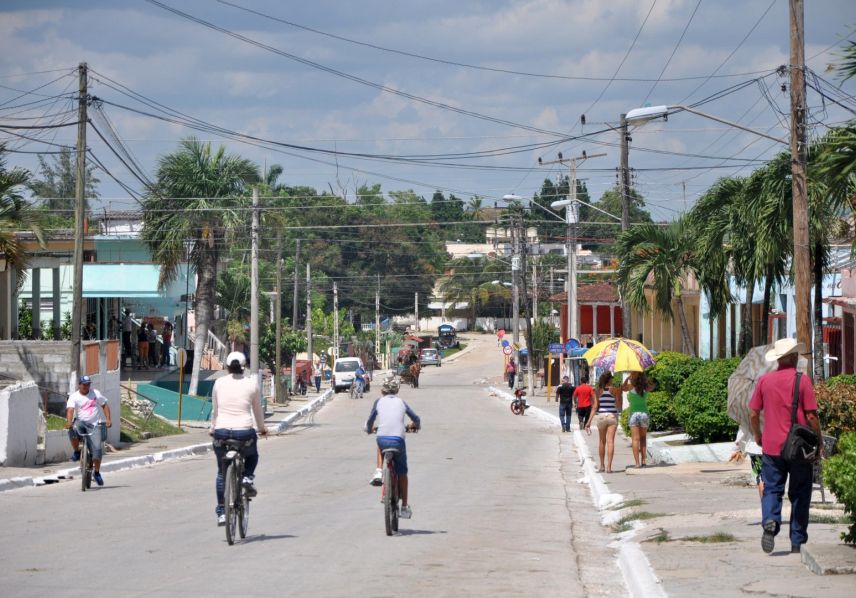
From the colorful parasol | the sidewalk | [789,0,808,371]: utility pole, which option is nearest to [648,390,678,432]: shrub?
the colorful parasol

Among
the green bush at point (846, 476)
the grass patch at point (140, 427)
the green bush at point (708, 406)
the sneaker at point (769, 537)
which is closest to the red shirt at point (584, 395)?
the green bush at point (708, 406)

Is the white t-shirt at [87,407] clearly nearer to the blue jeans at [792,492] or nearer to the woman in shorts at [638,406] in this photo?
the woman in shorts at [638,406]

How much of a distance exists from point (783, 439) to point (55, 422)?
19.0 meters

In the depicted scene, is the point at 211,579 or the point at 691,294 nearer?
the point at 211,579

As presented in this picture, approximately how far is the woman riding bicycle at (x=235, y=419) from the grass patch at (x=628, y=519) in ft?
14.8

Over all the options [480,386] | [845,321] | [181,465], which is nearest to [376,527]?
[181,465]

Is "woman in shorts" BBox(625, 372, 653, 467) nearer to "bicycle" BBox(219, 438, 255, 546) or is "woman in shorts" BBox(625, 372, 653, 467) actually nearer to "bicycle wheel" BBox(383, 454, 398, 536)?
"bicycle wheel" BBox(383, 454, 398, 536)

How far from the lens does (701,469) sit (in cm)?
2045

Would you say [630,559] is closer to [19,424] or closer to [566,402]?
[19,424]

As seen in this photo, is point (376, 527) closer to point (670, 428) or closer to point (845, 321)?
point (670, 428)

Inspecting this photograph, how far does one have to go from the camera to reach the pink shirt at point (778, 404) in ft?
34.2

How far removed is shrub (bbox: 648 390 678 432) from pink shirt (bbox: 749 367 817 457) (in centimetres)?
1696

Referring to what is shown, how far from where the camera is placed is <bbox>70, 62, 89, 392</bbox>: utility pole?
88.5ft

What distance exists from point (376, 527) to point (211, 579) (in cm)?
391
